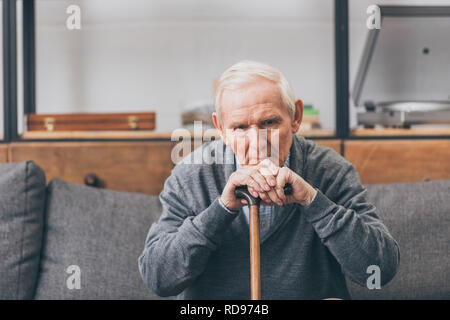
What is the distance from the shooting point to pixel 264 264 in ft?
2.44

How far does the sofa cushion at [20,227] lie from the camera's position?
0.91 metres

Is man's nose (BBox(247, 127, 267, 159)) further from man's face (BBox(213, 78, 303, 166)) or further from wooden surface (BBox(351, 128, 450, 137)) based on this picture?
wooden surface (BBox(351, 128, 450, 137))

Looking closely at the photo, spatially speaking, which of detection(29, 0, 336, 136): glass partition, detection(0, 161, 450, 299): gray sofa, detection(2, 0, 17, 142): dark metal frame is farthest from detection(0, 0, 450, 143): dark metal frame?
detection(29, 0, 336, 136): glass partition

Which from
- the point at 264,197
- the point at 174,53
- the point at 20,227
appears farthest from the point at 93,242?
the point at 174,53

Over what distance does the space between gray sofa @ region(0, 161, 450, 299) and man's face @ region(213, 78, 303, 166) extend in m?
0.43

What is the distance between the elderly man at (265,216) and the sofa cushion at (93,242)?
0.21m

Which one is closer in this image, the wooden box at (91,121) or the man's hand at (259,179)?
the man's hand at (259,179)

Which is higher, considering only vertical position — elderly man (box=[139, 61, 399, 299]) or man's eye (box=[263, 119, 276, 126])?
man's eye (box=[263, 119, 276, 126])

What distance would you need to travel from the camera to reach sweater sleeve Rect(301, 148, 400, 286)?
658 millimetres

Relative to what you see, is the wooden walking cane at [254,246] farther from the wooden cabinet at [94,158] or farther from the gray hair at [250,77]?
the wooden cabinet at [94,158]

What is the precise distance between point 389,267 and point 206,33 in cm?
148

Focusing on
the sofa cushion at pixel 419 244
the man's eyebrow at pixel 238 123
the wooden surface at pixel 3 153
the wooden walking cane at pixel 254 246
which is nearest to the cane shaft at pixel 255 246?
the wooden walking cane at pixel 254 246

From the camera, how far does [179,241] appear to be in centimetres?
69
